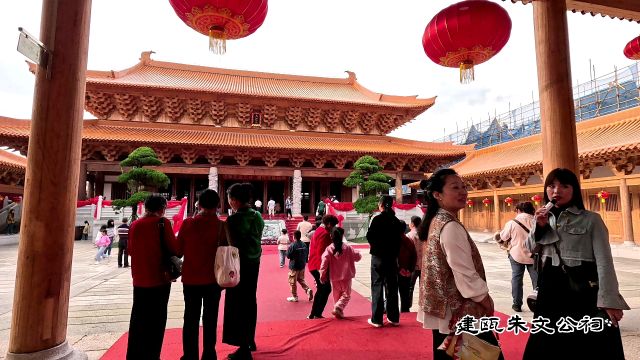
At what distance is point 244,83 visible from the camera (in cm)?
1820

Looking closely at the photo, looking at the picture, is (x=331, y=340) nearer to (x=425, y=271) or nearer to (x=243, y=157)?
(x=425, y=271)

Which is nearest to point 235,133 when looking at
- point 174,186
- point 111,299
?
point 174,186

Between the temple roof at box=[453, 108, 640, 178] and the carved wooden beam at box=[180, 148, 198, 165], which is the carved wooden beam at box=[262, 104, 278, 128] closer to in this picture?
the carved wooden beam at box=[180, 148, 198, 165]

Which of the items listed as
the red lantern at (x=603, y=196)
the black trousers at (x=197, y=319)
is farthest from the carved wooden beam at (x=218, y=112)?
the red lantern at (x=603, y=196)

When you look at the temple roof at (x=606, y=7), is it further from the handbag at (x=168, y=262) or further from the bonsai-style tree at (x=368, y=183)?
the bonsai-style tree at (x=368, y=183)

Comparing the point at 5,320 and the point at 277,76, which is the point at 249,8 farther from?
the point at 277,76

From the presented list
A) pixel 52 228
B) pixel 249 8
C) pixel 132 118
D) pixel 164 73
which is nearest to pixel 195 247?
pixel 52 228

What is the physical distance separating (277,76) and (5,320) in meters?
17.2

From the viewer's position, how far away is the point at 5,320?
370 cm

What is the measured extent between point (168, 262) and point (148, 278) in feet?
0.54

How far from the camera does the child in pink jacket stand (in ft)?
11.7

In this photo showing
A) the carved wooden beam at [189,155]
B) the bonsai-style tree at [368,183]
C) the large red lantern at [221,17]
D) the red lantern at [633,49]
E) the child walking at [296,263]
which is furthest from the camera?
the carved wooden beam at [189,155]

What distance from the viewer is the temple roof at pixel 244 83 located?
14.7 meters

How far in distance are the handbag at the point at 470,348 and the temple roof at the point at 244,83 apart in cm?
1498
